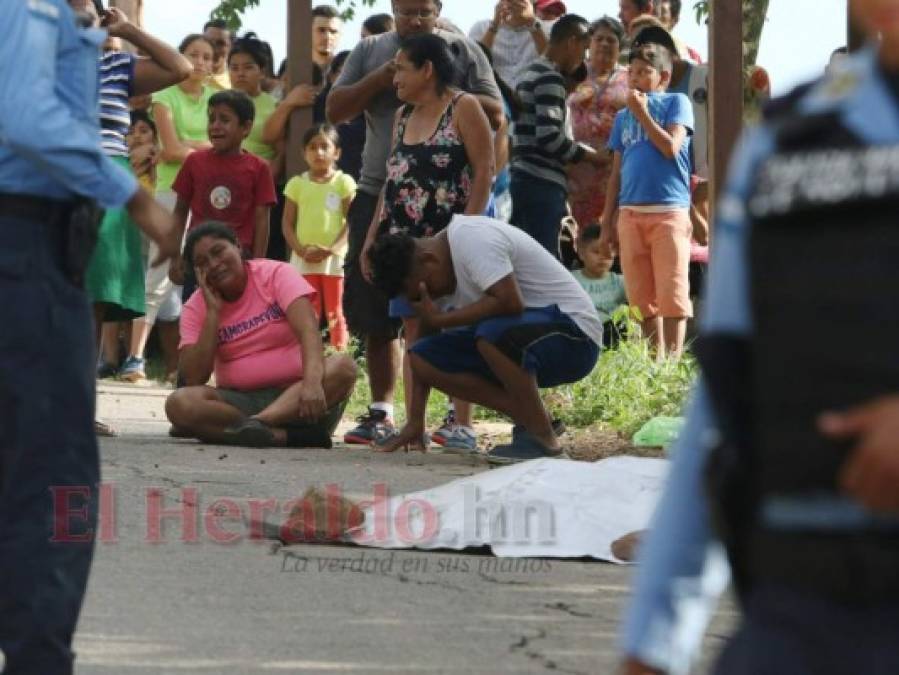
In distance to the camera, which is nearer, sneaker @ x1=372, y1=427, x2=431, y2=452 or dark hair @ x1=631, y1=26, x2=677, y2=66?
sneaker @ x1=372, y1=427, x2=431, y2=452

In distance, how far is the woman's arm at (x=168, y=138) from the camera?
A: 1298cm

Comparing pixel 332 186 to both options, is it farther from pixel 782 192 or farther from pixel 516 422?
pixel 782 192

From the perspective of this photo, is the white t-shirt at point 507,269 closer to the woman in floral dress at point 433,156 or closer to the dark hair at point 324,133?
the woman in floral dress at point 433,156

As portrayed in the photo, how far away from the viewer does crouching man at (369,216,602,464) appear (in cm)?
880

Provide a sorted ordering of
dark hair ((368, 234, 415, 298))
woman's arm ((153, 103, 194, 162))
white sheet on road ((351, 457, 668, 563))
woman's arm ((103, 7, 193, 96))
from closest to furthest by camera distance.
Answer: white sheet on road ((351, 457, 668, 563)) < woman's arm ((103, 7, 193, 96)) < dark hair ((368, 234, 415, 298)) < woman's arm ((153, 103, 194, 162))

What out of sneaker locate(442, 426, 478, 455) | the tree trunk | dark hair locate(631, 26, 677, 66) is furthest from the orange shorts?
sneaker locate(442, 426, 478, 455)

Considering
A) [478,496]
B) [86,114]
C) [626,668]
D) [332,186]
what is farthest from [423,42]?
[626,668]

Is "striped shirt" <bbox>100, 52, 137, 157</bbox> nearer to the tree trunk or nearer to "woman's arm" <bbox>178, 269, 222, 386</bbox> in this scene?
"woman's arm" <bbox>178, 269, 222, 386</bbox>

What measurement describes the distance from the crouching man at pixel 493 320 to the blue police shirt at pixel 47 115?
5.07 metres

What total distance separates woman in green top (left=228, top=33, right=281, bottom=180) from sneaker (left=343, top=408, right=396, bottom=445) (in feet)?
12.0

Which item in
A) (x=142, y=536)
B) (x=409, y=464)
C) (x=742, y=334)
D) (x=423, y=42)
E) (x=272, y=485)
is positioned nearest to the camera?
(x=742, y=334)

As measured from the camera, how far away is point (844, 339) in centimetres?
189

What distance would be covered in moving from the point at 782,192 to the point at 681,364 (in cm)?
906

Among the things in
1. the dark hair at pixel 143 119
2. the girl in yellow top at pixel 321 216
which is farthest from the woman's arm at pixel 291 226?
the dark hair at pixel 143 119
